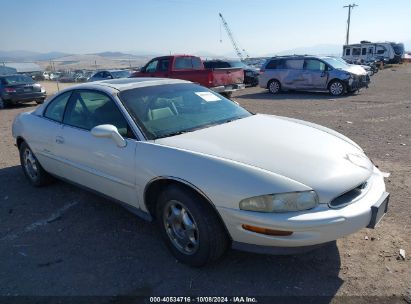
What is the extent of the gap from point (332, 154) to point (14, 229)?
337cm

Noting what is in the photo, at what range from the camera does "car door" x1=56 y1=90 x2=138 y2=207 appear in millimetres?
3480

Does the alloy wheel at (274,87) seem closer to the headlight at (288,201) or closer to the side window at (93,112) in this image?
the side window at (93,112)

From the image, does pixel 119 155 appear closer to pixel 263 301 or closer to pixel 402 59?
pixel 263 301

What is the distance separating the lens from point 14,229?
4062mm

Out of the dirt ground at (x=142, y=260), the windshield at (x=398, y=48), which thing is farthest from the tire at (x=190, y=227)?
the windshield at (x=398, y=48)

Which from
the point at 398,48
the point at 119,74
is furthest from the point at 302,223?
the point at 398,48

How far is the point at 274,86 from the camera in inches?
679

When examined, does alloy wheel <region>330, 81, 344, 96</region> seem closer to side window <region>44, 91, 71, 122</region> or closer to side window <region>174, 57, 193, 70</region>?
side window <region>174, 57, 193, 70</region>

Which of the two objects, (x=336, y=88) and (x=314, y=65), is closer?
(x=336, y=88)

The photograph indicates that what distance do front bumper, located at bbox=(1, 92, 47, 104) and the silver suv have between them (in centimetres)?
1005

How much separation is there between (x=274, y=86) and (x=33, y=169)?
13.6 metres

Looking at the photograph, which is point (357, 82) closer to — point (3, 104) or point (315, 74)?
point (315, 74)

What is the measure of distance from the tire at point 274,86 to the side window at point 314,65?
1.60 metres

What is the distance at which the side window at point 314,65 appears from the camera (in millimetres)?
15484
